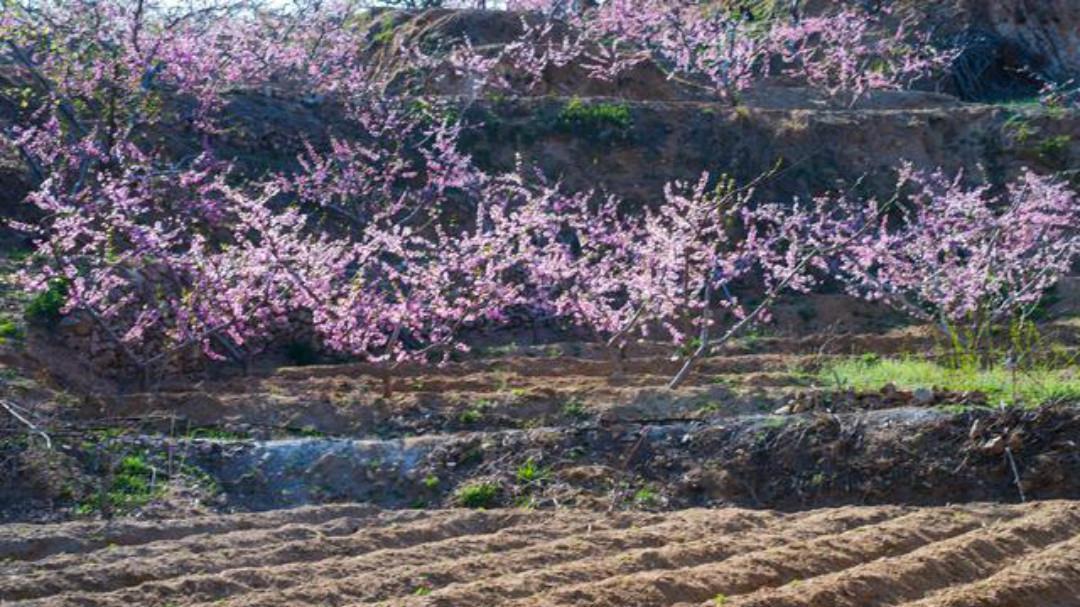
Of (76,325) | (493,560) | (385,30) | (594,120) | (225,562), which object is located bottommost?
(493,560)

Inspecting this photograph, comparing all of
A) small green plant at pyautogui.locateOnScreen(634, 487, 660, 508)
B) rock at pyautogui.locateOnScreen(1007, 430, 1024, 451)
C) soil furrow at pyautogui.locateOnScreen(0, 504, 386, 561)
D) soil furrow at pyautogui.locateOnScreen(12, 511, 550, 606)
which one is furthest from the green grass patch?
soil furrow at pyautogui.locateOnScreen(0, 504, 386, 561)

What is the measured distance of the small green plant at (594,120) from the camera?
21297 millimetres

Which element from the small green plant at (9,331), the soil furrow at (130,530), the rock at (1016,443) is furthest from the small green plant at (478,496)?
the small green plant at (9,331)

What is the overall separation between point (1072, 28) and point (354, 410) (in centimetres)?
2120

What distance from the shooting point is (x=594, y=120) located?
21438mm

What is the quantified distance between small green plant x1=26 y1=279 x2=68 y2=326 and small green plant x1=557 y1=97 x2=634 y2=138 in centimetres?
862

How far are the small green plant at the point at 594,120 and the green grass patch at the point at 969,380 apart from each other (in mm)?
8378

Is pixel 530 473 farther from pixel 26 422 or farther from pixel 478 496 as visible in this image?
pixel 26 422

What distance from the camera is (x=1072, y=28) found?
2922 centimetres

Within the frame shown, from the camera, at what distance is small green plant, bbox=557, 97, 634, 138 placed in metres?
21.3

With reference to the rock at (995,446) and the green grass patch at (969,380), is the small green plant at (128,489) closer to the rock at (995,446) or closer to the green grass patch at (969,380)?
the green grass patch at (969,380)

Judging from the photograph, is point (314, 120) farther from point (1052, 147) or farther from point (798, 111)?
point (1052, 147)

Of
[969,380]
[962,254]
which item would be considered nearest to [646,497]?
[969,380]

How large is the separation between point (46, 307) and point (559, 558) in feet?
26.3
